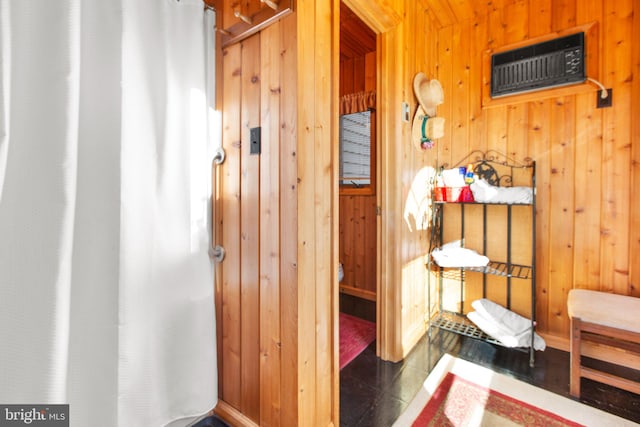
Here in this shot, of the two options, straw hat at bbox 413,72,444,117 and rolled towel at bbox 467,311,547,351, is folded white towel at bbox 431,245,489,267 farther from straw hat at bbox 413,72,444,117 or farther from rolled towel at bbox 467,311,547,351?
straw hat at bbox 413,72,444,117

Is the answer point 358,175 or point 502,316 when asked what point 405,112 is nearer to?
point 358,175

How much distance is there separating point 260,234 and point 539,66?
2353mm

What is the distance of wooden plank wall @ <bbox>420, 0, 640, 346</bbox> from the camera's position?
5.97 ft

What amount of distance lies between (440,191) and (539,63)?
114 cm

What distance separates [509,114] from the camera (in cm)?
220

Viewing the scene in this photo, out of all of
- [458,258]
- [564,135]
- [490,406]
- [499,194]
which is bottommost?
[490,406]

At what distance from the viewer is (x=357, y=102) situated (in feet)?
9.96

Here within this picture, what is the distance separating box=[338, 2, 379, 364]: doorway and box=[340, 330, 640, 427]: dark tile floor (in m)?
0.96

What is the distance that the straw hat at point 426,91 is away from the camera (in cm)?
205

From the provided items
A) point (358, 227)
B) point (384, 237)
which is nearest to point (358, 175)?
point (358, 227)

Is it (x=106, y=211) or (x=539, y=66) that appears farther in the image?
(x=539, y=66)

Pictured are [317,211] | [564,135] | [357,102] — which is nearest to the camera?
[317,211]

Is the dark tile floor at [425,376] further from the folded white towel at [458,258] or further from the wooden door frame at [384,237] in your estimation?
the folded white towel at [458,258]

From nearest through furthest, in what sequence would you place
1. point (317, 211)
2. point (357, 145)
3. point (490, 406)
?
point (317, 211), point (490, 406), point (357, 145)
